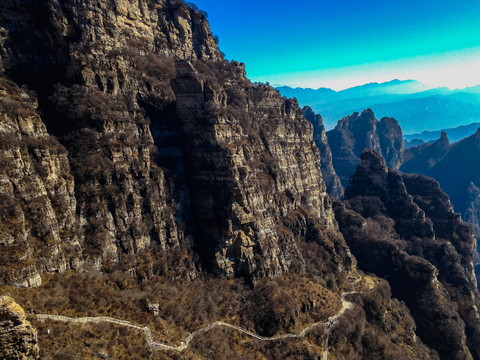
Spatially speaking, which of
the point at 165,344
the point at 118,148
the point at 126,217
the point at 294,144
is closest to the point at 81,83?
the point at 118,148

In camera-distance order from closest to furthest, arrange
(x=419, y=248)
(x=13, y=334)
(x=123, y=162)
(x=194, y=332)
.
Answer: (x=13, y=334)
(x=194, y=332)
(x=123, y=162)
(x=419, y=248)

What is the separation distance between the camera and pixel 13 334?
20.3 meters

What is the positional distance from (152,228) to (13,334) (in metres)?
40.3

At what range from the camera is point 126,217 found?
187 ft

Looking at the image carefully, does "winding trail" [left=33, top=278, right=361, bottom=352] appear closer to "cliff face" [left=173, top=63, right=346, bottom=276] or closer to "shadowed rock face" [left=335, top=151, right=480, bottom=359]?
"cliff face" [left=173, top=63, right=346, bottom=276]

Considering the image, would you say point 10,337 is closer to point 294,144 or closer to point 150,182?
point 150,182

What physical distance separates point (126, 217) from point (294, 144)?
6794cm

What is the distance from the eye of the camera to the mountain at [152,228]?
142ft

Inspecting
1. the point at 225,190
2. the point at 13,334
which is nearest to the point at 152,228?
the point at 225,190

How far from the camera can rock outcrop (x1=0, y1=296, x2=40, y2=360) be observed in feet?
65.8

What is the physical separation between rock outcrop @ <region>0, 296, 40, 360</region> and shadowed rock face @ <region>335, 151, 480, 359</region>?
91.9m

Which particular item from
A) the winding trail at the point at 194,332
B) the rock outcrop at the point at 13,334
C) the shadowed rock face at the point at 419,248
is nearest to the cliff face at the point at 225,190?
the winding trail at the point at 194,332

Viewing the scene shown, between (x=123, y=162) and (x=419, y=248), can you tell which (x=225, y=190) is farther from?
(x=419, y=248)

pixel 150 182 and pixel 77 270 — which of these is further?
pixel 150 182
